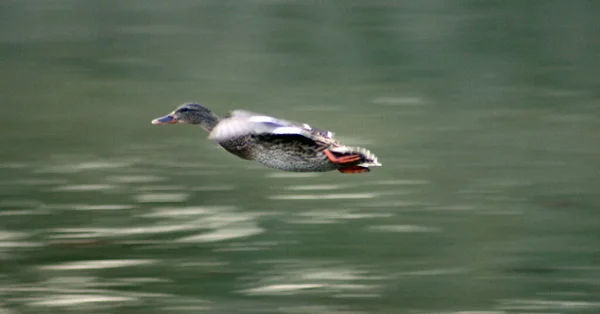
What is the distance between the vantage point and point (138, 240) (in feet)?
17.5

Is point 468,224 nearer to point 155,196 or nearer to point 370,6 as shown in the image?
point 155,196

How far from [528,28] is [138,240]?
4.18m

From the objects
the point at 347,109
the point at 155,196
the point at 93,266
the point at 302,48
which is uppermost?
the point at 302,48

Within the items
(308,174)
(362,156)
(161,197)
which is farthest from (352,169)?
(308,174)

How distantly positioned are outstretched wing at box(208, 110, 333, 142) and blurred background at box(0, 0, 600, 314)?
3.25ft

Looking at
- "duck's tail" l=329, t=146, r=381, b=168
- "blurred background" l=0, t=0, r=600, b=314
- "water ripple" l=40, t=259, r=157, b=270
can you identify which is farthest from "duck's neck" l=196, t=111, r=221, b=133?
"water ripple" l=40, t=259, r=157, b=270

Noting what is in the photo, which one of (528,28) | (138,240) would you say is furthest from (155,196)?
(528,28)

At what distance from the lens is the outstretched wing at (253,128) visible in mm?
3725

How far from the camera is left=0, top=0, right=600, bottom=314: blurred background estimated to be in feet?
16.1

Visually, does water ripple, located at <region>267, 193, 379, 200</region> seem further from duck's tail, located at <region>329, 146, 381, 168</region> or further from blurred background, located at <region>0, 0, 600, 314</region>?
duck's tail, located at <region>329, 146, 381, 168</region>

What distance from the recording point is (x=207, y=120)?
4.21m

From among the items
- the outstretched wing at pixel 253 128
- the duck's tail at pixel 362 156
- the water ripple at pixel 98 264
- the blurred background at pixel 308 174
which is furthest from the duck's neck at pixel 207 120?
the water ripple at pixel 98 264

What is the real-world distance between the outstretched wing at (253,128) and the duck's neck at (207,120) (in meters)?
0.29

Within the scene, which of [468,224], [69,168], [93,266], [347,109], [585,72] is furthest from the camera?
[585,72]
